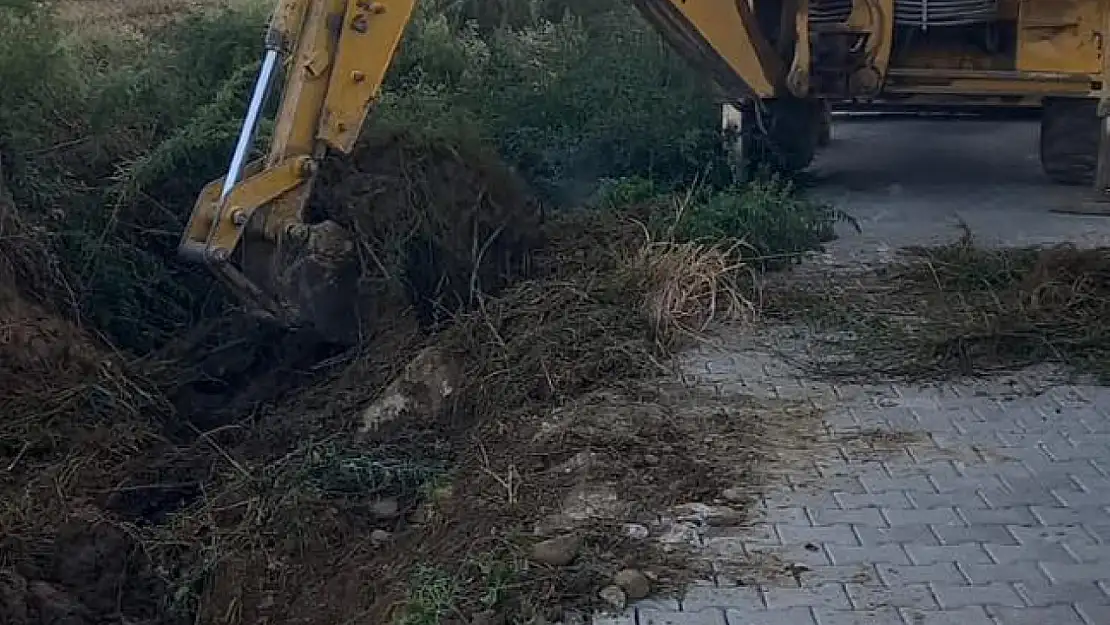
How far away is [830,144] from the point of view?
13.2 meters

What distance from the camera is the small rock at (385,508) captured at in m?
6.12

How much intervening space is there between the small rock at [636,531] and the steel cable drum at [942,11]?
623cm

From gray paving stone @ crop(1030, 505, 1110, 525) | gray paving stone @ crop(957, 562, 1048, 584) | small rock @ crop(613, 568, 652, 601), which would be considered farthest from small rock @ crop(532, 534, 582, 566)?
gray paving stone @ crop(1030, 505, 1110, 525)

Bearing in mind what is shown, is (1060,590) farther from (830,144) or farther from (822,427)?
(830,144)

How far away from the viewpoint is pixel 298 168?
7.50 metres

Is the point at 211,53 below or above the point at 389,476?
above

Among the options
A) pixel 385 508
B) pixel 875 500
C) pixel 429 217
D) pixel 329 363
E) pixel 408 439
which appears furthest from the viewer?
pixel 429 217

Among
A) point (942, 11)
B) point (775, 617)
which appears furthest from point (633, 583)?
point (942, 11)

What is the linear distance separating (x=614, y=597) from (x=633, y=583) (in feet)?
0.30

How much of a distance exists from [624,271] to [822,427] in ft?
5.85

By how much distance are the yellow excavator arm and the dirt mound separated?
Answer: 0.24 m

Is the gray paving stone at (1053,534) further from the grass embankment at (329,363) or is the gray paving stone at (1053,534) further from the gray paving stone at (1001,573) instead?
the grass embankment at (329,363)

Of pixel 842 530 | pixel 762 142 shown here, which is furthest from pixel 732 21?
pixel 842 530

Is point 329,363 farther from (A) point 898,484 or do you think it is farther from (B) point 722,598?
(B) point 722,598
